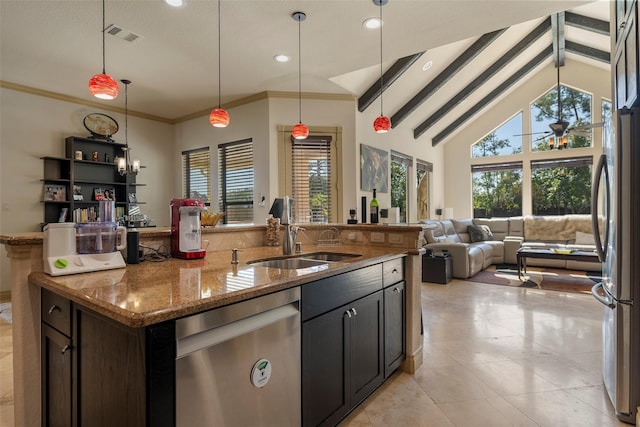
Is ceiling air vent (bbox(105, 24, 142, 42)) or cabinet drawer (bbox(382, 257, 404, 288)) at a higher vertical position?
ceiling air vent (bbox(105, 24, 142, 42))

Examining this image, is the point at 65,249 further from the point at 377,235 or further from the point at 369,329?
the point at 377,235

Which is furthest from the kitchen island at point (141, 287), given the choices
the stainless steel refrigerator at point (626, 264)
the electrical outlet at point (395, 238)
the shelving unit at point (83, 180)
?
the shelving unit at point (83, 180)

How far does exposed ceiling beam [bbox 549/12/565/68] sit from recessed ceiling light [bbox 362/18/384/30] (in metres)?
4.25

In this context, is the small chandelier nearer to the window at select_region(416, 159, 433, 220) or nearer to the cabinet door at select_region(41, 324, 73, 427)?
the cabinet door at select_region(41, 324, 73, 427)

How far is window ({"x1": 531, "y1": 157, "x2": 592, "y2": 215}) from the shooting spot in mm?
7461

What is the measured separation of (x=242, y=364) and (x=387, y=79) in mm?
4898

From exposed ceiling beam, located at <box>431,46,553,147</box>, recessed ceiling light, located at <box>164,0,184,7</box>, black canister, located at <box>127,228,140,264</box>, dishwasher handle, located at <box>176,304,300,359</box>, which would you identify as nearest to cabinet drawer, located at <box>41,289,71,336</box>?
black canister, located at <box>127,228,140,264</box>

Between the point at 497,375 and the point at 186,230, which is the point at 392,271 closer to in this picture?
the point at 497,375

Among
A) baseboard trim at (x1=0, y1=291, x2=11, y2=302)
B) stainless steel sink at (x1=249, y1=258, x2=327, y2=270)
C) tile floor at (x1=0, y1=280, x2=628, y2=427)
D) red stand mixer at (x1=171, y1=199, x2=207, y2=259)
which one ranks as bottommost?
tile floor at (x1=0, y1=280, x2=628, y2=427)

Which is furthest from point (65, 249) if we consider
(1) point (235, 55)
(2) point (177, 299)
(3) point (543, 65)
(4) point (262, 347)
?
(3) point (543, 65)

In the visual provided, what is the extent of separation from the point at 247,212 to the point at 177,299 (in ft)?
14.2

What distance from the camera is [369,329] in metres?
1.99

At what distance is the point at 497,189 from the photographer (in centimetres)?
850

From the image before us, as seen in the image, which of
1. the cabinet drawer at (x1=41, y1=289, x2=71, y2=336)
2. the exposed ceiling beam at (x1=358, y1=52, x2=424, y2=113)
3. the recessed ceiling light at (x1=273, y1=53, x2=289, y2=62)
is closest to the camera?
the cabinet drawer at (x1=41, y1=289, x2=71, y2=336)
